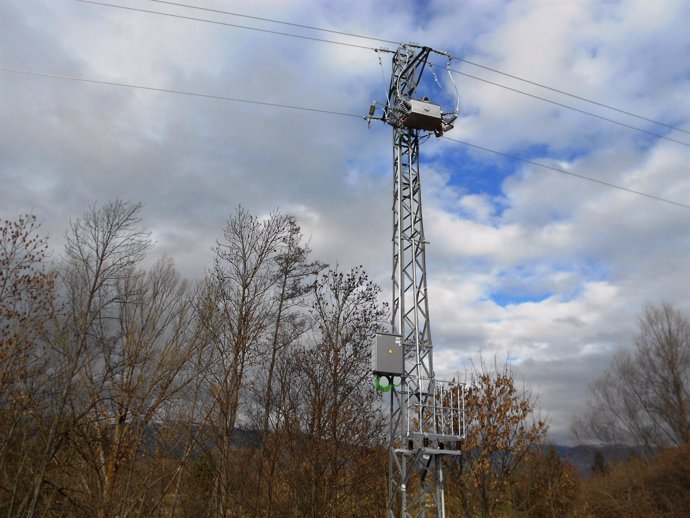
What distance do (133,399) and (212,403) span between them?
316 centimetres

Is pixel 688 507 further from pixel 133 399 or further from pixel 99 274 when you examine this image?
pixel 99 274

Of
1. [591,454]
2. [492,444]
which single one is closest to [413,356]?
[492,444]

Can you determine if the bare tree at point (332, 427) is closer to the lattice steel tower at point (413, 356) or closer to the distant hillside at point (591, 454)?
the lattice steel tower at point (413, 356)

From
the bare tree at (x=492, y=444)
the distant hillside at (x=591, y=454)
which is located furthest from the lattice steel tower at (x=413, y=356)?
the distant hillside at (x=591, y=454)

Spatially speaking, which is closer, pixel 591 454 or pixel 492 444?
pixel 492 444

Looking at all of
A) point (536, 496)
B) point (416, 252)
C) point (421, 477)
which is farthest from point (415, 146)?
point (536, 496)

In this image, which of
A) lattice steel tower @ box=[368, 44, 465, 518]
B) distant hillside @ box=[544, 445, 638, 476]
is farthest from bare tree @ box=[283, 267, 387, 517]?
distant hillside @ box=[544, 445, 638, 476]

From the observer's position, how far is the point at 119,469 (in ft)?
61.3

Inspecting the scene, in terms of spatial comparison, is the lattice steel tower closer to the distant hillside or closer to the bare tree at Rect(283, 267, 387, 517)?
the bare tree at Rect(283, 267, 387, 517)

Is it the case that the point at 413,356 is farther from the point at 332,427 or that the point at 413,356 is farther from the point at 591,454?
the point at 591,454

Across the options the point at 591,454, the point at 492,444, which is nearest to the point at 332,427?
the point at 492,444

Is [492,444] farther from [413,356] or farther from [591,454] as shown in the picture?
[591,454]

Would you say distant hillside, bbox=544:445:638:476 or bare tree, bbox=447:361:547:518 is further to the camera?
distant hillside, bbox=544:445:638:476

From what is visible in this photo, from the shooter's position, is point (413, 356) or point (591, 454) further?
point (591, 454)
